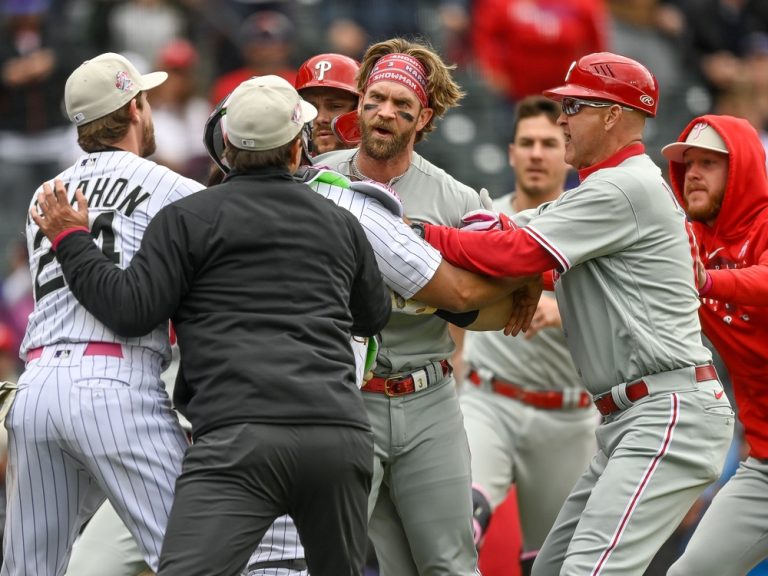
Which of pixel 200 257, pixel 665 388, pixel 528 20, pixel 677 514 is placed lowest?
pixel 677 514

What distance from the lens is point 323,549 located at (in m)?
4.80

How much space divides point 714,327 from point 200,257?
2796 millimetres

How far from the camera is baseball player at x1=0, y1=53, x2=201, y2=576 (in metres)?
Answer: 4.99

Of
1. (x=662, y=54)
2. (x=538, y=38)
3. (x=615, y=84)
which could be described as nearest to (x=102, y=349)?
(x=615, y=84)

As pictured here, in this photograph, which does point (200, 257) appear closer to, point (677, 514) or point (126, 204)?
point (126, 204)

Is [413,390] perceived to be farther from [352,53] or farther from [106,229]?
[352,53]

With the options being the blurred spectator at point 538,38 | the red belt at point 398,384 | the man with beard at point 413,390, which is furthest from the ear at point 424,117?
the blurred spectator at point 538,38

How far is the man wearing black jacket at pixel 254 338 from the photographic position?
15.2 ft

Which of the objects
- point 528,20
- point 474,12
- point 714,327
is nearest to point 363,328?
point 714,327

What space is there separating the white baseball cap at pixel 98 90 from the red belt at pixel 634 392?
2.24 metres

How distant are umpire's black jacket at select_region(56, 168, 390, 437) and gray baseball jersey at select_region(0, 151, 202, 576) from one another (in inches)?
8.7

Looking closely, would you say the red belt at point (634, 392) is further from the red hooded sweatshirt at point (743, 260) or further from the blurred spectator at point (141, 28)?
the blurred spectator at point (141, 28)

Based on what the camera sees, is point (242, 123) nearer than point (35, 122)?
Yes

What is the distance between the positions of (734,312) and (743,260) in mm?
247
